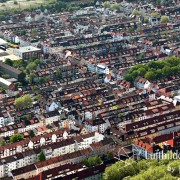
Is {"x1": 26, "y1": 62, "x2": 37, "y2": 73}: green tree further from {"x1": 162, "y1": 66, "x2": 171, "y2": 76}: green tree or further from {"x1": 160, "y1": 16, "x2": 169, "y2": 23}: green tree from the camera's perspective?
{"x1": 160, "y1": 16, "x2": 169, "y2": 23}: green tree

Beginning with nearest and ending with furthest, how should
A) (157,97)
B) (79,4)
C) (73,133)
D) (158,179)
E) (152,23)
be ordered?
(158,179) → (73,133) → (157,97) → (152,23) → (79,4)

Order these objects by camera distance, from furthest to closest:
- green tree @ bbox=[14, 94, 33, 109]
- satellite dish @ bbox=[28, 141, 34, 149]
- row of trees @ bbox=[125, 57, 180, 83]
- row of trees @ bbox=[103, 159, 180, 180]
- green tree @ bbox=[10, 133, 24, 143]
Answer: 1. row of trees @ bbox=[125, 57, 180, 83]
2. green tree @ bbox=[14, 94, 33, 109]
3. green tree @ bbox=[10, 133, 24, 143]
4. satellite dish @ bbox=[28, 141, 34, 149]
5. row of trees @ bbox=[103, 159, 180, 180]

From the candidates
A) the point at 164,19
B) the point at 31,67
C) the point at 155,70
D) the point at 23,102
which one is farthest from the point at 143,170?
the point at 164,19

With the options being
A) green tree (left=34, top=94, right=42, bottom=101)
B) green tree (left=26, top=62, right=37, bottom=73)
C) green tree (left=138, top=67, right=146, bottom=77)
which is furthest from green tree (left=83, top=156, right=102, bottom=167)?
green tree (left=26, top=62, right=37, bottom=73)

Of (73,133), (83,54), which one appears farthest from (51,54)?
(73,133)

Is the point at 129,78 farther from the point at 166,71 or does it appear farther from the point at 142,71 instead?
the point at 166,71

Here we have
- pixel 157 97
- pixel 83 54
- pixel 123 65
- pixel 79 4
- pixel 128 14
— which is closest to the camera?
pixel 157 97

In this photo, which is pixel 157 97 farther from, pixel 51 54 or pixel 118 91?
pixel 51 54
